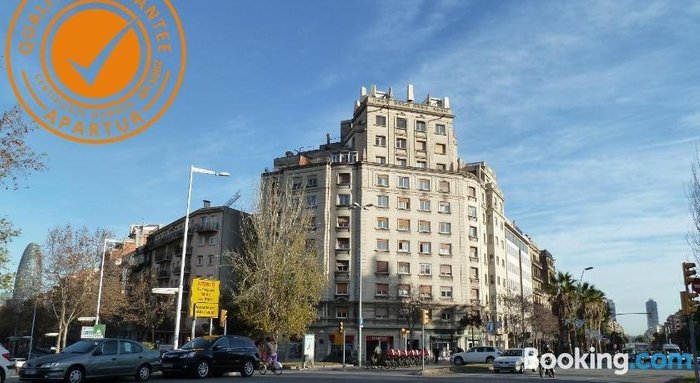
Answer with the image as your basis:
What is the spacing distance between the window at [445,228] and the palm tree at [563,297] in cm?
1265

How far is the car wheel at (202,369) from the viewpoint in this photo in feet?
65.8

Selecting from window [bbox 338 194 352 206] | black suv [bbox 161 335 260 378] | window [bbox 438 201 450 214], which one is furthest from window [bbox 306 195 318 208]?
black suv [bbox 161 335 260 378]

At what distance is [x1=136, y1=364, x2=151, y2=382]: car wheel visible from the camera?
1867 centimetres

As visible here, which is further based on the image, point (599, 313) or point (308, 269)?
point (599, 313)

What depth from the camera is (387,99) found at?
70.2m

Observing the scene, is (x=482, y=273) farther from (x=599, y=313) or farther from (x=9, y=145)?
(x=9, y=145)

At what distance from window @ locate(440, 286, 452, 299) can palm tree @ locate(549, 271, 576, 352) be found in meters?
11.0

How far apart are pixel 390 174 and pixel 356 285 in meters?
13.6

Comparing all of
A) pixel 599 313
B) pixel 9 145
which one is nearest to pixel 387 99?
pixel 599 313

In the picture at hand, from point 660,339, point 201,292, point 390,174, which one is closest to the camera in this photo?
point 201,292

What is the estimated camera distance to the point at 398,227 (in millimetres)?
66000

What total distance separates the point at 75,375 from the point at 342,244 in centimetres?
4855

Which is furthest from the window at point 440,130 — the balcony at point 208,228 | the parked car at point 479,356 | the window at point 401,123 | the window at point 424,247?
Result: the parked car at point 479,356

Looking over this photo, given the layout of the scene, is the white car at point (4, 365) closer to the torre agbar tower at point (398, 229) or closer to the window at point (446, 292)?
the torre agbar tower at point (398, 229)
